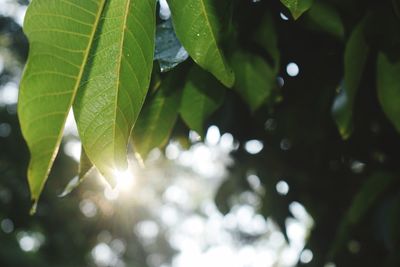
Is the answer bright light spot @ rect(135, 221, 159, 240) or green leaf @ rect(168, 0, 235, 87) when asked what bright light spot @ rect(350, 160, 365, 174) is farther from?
bright light spot @ rect(135, 221, 159, 240)

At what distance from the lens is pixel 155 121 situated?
1091 mm

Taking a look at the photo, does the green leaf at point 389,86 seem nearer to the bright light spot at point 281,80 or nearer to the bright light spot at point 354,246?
the bright light spot at point 281,80

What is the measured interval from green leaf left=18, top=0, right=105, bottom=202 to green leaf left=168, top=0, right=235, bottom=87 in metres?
0.12

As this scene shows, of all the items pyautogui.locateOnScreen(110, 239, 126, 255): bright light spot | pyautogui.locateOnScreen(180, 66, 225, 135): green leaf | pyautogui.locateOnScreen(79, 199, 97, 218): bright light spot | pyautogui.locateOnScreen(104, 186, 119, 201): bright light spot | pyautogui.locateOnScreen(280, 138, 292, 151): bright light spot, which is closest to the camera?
pyautogui.locateOnScreen(104, 186, 119, 201): bright light spot

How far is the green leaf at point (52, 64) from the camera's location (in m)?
0.63

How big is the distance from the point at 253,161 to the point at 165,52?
129cm

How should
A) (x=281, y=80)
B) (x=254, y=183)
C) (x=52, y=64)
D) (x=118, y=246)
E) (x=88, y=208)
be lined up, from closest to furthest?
1. (x=52, y=64)
2. (x=281, y=80)
3. (x=254, y=183)
4. (x=88, y=208)
5. (x=118, y=246)

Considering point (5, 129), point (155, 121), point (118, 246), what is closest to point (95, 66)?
point (155, 121)

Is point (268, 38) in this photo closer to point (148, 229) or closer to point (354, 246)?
point (354, 246)

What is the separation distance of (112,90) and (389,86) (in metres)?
0.66

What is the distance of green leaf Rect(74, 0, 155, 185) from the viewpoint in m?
0.66

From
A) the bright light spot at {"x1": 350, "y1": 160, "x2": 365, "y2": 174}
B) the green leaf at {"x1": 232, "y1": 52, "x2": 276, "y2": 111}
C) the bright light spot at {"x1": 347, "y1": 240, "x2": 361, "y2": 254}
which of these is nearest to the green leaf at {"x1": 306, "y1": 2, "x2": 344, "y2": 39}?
the green leaf at {"x1": 232, "y1": 52, "x2": 276, "y2": 111}

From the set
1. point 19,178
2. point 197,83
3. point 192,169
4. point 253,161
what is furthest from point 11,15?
point 197,83

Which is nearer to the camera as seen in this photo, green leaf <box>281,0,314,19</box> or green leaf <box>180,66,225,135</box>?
green leaf <box>281,0,314,19</box>
